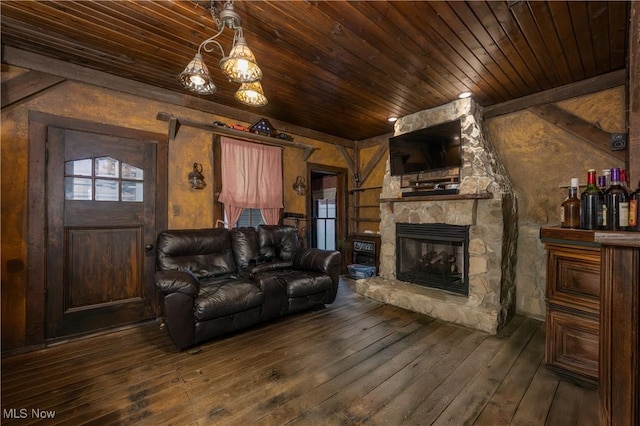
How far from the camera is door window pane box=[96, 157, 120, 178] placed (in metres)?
2.68

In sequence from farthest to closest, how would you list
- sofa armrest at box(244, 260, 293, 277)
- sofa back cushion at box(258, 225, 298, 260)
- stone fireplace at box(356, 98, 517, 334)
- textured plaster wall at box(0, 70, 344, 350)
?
sofa back cushion at box(258, 225, 298, 260), sofa armrest at box(244, 260, 293, 277), stone fireplace at box(356, 98, 517, 334), textured plaster wall at box(0, 70, 344, 350)

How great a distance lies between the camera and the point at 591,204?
188cm

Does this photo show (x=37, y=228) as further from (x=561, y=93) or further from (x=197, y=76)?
(x=561, y=93)

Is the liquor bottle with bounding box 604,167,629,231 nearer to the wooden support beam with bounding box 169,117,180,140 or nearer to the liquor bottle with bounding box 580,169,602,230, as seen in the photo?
the liquor bottle with bounding box 580,169,602,230

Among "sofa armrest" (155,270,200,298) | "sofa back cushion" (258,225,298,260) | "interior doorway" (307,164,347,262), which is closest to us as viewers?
A: "sofa armrest" (155,270,200,298)

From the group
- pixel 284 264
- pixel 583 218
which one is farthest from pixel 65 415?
pixel 583 218

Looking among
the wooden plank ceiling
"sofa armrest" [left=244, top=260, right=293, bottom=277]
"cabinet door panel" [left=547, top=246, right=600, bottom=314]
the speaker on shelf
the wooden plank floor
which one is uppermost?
the wooden plank ceiling

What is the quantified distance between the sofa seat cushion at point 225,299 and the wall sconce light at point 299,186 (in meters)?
2.02

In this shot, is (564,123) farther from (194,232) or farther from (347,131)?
(194,232)

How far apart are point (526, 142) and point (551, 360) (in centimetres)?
248

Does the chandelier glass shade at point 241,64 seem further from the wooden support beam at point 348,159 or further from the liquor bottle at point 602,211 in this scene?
the wooden support beam at point 348,159

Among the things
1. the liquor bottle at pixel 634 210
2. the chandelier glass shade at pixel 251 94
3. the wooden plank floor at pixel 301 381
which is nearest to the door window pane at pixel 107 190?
the wooden plank floor at pixel 301 381

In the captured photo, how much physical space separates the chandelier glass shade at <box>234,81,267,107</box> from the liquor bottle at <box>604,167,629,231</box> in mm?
2694

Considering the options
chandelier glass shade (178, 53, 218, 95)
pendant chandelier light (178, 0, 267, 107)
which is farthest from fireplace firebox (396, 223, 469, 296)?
chandelier glass shade (178, 53, 218, 95)
